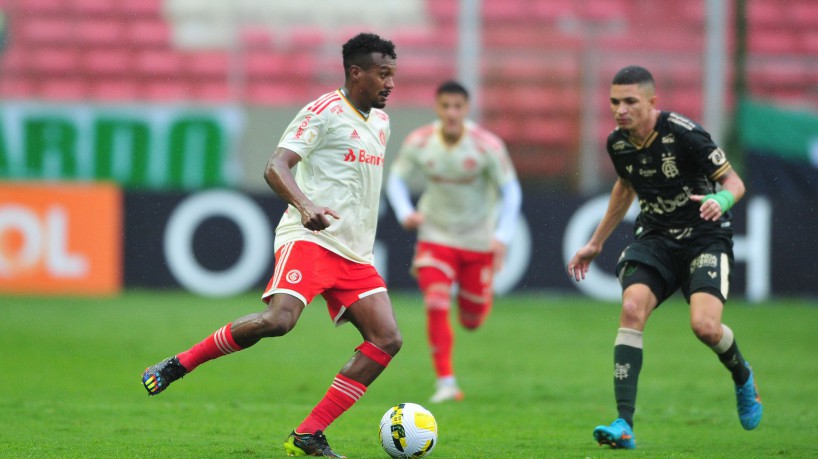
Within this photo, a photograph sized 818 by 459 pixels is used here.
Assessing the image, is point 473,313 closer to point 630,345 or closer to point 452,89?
point 452,89

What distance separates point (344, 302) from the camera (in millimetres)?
6508

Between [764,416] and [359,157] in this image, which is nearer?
[359,157]

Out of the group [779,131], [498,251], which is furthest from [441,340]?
[779,131]

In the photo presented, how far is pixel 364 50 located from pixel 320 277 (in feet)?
4.24

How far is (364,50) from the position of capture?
21.6ft

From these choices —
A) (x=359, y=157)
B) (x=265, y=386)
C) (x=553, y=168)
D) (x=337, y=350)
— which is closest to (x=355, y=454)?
(x=359, y=157)

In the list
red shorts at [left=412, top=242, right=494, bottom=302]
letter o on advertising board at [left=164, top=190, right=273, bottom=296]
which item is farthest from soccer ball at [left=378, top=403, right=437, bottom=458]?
letter o on advertising board at [left=164, top=190, right=273, bottom=296]

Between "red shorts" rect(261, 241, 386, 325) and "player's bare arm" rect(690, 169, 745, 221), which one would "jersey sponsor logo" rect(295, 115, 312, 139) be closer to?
"red shorts" rect(261, 241, 386, 325)

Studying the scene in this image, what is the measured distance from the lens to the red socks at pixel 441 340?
9188mm

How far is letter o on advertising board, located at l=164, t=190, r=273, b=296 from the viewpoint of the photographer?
16.1 metres

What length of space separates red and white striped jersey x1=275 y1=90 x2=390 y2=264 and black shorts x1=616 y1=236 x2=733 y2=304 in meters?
1.61

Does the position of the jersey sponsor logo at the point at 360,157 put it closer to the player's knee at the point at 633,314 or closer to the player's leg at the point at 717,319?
the player's knee at the point at 633,314

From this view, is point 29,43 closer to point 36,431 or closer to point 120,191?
point 120,191

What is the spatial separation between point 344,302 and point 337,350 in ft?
18.0
